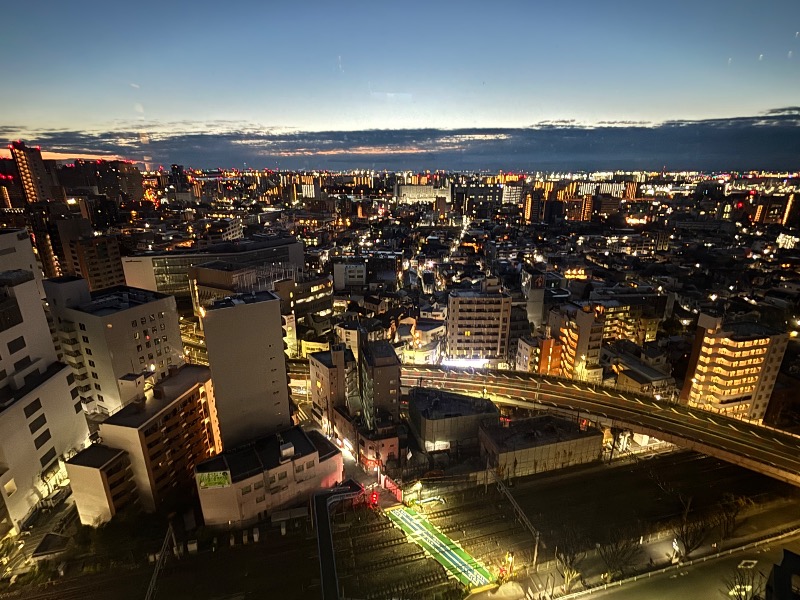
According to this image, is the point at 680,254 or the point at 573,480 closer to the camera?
the point at 573,480

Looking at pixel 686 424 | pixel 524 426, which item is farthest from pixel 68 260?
pixel 686 424

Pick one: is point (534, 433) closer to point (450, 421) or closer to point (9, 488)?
point (450, 421)

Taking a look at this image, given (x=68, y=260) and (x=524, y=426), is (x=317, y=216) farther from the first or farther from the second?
(x=524, y=426)

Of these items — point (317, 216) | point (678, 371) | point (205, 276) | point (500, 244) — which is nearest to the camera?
point (678, 371)

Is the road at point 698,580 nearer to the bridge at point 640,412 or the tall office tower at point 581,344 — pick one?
the bridge at point 640,412

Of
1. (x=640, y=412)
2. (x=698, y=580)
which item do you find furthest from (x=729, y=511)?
(x=640, y=412)

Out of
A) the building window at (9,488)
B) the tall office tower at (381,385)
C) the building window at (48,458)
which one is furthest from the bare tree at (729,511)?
the building window at (48,458)
